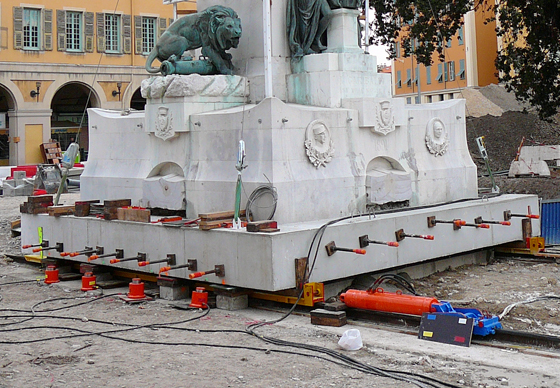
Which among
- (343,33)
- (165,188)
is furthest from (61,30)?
(165,188)

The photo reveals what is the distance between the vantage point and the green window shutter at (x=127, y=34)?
43875 millimetres

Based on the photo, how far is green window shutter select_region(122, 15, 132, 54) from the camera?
144 feet

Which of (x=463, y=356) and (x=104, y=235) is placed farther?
(x=104, y=235)

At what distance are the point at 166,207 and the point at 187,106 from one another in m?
1.37

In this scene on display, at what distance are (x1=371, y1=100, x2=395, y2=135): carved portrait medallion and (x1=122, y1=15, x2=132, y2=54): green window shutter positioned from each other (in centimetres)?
3430

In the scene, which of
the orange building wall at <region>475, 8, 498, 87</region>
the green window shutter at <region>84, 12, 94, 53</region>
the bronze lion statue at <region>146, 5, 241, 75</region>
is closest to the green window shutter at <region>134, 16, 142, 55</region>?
the green window shutter at <region>84, 12, 94, 53</region>

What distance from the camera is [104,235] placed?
11.3 m

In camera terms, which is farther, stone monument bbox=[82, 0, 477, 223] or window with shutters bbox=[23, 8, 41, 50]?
window with shutters bbox=[23, 8, 41, 50]

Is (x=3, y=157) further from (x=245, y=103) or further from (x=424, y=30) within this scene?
(x=245, y=103)

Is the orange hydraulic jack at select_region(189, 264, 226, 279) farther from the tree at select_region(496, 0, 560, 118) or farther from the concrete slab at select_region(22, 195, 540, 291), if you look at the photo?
the tree at select_region(496, 0, 560, 118)

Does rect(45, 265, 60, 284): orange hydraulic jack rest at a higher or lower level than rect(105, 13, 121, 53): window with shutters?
lower

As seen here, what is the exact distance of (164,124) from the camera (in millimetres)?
11453

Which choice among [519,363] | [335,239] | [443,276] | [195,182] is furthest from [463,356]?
[195,182]

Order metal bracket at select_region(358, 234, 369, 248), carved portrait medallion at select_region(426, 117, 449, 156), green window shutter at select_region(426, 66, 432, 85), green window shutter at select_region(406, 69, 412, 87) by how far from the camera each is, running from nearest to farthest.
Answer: metal bracket at select_region(358, 234, 369, 248)
carved portrait medallion at select_region(426, 117, 449, 156)
green window shutter at select_region(426, 66, 432, 85)
green window shutter at select_region(406, 69, 412, 87)
